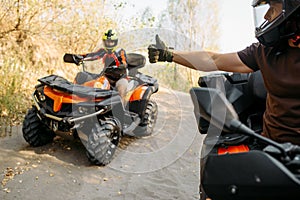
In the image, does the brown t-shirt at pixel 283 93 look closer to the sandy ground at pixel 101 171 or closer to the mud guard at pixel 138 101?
the sandy ground at pixel 101 171

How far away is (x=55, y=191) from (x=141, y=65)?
2577mm

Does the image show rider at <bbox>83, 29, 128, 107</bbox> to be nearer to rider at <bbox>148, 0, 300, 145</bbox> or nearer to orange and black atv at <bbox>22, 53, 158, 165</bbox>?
orange and black atv at <bbox>22, 53, 158, 165</bbox>

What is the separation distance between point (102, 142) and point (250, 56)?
241 cm

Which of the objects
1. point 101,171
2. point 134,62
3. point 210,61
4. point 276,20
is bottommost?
point 101,171

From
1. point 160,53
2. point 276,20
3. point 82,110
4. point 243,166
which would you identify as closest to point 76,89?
point 82,110

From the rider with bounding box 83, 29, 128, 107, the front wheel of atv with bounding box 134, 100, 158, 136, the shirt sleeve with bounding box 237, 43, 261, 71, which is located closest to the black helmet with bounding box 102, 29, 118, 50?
the rider with bounding box 83, 29, 128, 107

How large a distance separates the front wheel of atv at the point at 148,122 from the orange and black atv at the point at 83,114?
38 cm

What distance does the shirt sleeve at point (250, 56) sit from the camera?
2002mm

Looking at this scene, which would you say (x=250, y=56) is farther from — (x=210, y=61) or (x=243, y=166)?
(x=243, y=166)

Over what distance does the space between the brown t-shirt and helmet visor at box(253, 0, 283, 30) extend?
145mm

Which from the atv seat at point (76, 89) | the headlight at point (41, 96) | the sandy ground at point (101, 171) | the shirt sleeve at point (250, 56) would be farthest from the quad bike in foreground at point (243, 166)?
the headlight at point (41, 96)

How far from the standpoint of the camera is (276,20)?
1.71m

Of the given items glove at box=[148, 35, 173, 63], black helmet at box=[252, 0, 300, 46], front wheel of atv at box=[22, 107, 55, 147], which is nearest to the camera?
black helmet at box=[252, 0, 300, 46]

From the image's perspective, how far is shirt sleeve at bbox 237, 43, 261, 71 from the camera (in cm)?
200
